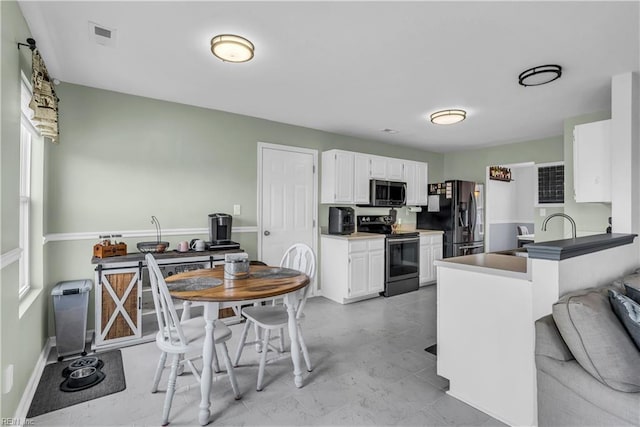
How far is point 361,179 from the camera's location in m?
4.85

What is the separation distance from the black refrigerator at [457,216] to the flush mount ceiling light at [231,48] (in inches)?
171

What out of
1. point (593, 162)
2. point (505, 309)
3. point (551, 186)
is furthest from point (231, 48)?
point (551, 186)

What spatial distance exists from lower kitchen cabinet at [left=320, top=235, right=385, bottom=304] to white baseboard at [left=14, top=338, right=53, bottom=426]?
3.09m

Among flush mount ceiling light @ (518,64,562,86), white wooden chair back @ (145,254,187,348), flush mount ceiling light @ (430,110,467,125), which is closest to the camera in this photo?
white wooden chair back @ (145,254,187,348)

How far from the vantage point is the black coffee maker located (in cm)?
353

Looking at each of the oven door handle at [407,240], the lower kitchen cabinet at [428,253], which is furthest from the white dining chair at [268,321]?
the lower kitchen cabinet at [428,253]

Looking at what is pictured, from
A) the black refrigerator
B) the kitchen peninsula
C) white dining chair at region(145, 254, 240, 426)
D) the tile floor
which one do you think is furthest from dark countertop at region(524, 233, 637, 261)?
the black refrigerator

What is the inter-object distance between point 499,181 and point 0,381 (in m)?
7.41

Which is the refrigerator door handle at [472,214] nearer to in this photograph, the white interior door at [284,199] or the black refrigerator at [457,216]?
the black refrigerator at [457,216]

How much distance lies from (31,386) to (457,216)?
5.61 metres

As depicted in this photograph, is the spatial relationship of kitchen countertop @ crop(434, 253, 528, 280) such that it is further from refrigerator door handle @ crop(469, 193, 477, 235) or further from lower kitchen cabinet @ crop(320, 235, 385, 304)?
refrigerator door handle @ crop(469, 193, 477, 235)

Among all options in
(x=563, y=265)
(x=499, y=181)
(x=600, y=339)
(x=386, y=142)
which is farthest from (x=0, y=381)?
(x=499, y=181)

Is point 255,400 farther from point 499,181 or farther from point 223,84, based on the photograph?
point 499,181

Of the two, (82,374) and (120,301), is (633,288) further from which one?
(120,301)
